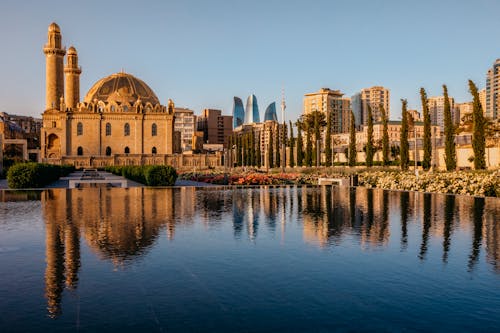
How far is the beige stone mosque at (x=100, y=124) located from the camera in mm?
71938

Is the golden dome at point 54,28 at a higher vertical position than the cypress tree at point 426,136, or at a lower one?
higher

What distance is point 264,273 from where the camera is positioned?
601 centimetres

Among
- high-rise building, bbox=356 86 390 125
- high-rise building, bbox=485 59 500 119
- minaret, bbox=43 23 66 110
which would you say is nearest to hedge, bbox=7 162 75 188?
minaret, bbox=43 23 66 110

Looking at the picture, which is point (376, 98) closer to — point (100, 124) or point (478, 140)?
point (100, 124)

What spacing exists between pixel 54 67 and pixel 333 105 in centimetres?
9397

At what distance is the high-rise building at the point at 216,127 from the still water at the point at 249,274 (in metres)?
137

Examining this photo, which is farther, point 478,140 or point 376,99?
point 376,99

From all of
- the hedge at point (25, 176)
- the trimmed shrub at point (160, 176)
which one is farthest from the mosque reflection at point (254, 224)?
the trimmed shrub at point (160, 176)

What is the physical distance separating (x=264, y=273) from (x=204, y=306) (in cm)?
142

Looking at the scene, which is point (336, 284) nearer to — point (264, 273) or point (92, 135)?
point (264, 273)

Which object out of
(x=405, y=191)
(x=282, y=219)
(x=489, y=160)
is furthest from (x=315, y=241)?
(x=489, y=160)

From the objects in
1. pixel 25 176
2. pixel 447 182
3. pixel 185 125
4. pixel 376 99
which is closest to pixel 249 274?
pixel 447 182

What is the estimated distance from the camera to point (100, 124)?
75312 mm

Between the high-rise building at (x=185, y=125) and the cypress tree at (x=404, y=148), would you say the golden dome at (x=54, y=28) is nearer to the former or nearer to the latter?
the cypress tree at (x=404, y=148)
